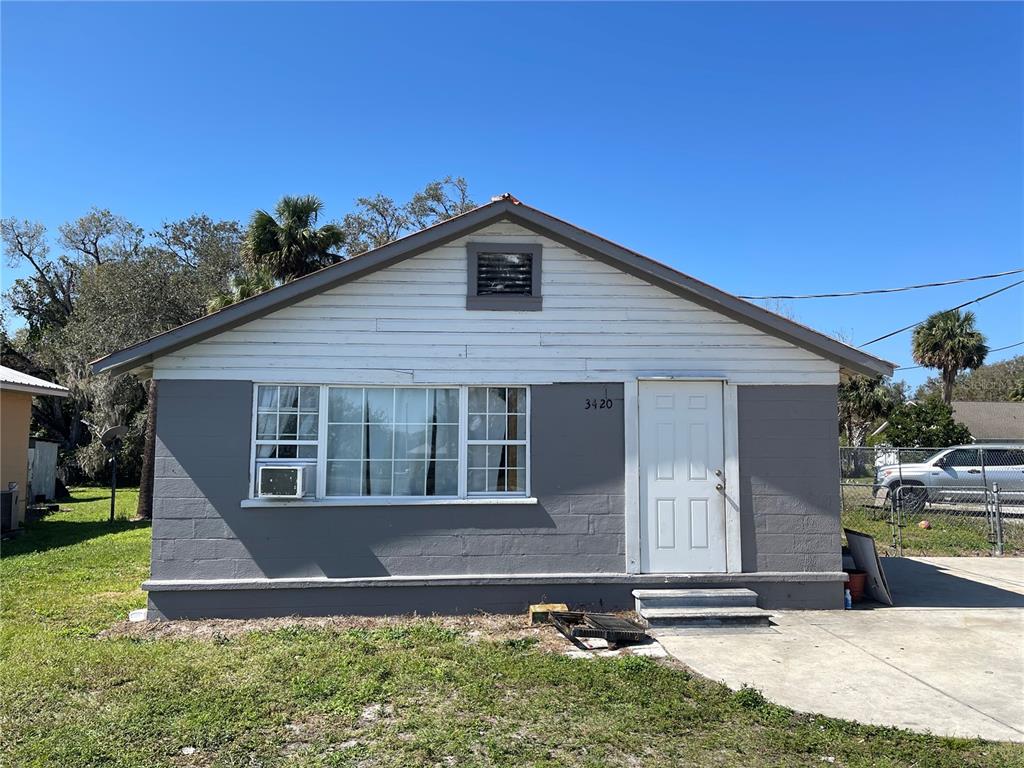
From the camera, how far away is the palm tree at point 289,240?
1797 centimetres

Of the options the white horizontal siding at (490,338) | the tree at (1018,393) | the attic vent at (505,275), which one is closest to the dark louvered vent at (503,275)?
A: the attic vent at (505,275)

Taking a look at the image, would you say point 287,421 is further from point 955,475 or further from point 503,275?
point 955,475

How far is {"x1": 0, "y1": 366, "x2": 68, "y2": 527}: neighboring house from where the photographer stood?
47.3 feet

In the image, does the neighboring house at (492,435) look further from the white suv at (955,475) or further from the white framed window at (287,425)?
the white suv at (955,475)

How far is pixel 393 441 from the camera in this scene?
7.83 m

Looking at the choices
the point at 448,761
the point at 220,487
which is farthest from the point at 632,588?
the point at 220,487

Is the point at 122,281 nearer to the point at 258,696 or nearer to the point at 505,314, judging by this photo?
the point at 505,314

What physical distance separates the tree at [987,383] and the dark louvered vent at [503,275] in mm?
50756

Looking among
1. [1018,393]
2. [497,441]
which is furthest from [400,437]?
[1018,393]

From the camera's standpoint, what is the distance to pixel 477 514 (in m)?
7.69

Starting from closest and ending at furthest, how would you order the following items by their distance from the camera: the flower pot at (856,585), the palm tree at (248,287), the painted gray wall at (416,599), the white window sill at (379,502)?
1. the painted gray wall at (416,599)
2. the white window sill at (379,502)
3. the flower pot at (856,585)
4. the palm tree at (248,287)

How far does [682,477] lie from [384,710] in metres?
4.28

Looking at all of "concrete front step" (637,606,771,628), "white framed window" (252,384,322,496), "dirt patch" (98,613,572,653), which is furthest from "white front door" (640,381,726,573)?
"white framed window" (252,384,322,496)

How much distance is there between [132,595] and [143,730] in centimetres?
459
